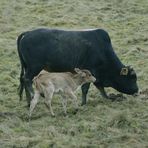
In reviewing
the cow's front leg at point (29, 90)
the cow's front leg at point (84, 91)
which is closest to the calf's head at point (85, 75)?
the cow's front leg at point (84, 91)

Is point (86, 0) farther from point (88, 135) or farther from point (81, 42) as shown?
point (88, 135)

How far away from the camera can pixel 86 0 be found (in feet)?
80.4

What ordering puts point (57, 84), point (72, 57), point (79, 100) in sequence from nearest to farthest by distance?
1. point (57, 84)
2. point (72, 57)
3. point (79, 100)

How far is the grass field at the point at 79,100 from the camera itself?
29.9ft

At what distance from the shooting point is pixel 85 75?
37.2 feet

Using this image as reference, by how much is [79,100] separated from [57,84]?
69.9 inches

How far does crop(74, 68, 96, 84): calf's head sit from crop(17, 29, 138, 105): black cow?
0.46 meters

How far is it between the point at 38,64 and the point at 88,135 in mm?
2598

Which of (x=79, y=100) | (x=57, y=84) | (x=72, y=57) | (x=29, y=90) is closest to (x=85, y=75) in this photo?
(x=72, y=57)

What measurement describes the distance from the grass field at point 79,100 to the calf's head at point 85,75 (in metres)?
0.57

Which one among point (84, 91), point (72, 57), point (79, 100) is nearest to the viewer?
point (72, 57)

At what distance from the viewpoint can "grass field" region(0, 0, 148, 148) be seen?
29.9 feet

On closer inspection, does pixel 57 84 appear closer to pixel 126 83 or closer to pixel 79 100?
pixel 79 100

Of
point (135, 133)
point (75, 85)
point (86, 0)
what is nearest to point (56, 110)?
point (75, 85)
